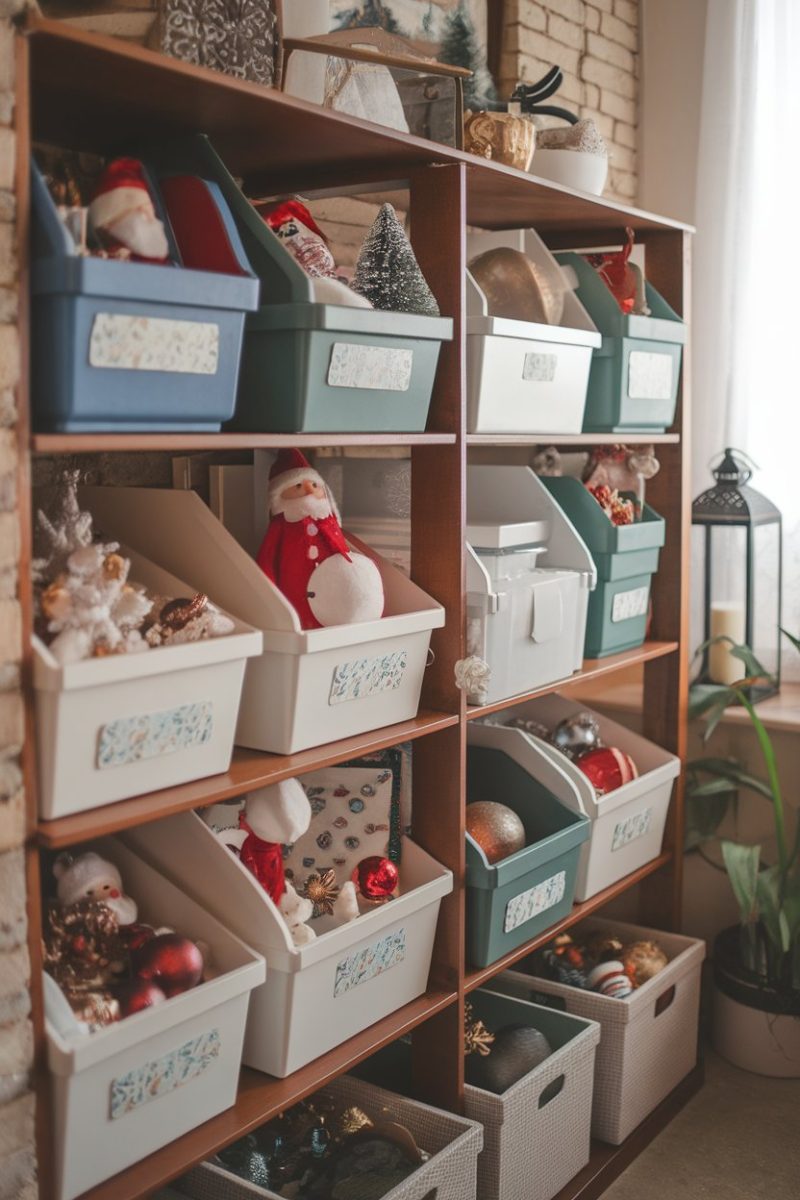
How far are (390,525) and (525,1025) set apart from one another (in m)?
0.97

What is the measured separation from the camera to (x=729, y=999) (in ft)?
8.61

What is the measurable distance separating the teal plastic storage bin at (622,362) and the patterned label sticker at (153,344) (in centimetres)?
111

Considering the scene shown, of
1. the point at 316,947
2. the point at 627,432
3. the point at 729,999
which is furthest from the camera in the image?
the point at 729,999

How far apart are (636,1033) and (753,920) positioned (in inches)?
16.8

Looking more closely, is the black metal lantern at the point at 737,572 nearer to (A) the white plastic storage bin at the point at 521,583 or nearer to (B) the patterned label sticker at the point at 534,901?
(A) the white plastic storage bin at the point at 521,583

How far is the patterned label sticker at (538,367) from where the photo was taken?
206cm

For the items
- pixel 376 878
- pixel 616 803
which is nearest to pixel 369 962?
pixel 376 878

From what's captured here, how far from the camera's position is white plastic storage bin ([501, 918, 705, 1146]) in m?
2.27

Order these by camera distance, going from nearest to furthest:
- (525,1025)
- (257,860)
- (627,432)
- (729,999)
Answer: (257,860) → (525,1025) → (627,432) → (729,999)

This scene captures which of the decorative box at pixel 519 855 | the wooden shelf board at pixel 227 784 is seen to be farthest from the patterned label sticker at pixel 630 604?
the wooden shelf board at pixel 227 784

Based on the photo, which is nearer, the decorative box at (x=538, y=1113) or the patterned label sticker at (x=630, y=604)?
the decorative box at (x=538, y=1113)

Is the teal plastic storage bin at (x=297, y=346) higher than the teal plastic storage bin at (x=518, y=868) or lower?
higher

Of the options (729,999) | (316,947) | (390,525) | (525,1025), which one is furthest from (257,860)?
(729,999)

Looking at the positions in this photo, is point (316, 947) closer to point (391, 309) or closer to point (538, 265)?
point (391, 309)
